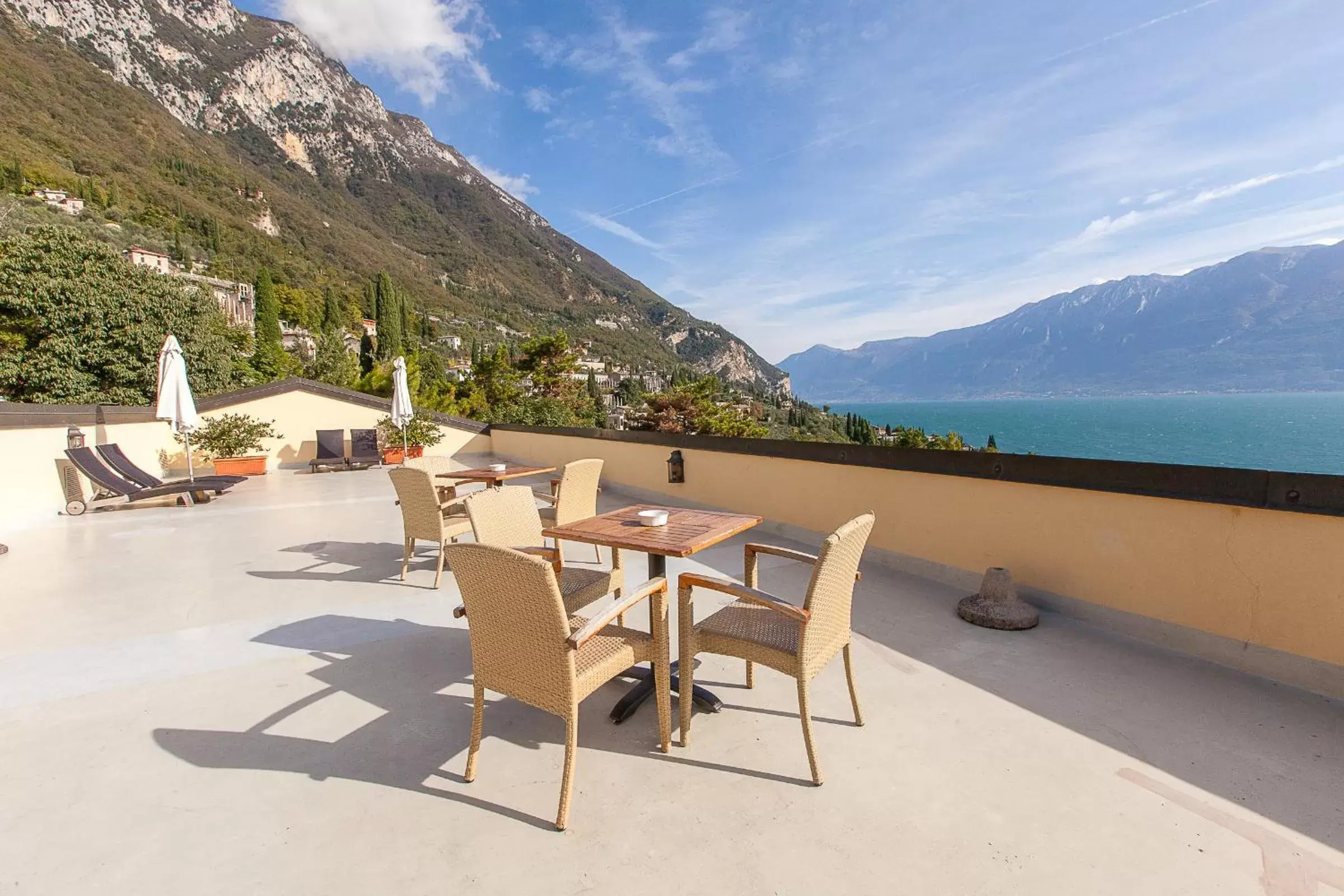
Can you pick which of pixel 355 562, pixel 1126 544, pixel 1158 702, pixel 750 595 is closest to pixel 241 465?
pixel 355 562

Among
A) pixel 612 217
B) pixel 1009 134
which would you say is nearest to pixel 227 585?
pixel 1009 134

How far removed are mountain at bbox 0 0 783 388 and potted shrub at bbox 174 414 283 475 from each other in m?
33.4

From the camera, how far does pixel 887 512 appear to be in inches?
170

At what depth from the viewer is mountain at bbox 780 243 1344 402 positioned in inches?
3457

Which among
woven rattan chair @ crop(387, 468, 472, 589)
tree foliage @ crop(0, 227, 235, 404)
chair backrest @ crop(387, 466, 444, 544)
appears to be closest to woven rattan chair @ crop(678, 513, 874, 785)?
woven rattan chair @ crop(387, 468, 472, 589)

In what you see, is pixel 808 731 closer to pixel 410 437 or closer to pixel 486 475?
pixel 486 475

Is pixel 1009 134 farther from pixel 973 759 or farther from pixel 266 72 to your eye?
pixel 266 72

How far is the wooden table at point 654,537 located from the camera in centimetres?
235

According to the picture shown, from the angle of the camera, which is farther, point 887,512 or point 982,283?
point 982,283

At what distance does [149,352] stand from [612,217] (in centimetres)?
2618

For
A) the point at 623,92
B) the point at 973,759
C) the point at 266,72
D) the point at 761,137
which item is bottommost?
the point at 973,759

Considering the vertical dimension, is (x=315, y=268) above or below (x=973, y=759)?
above

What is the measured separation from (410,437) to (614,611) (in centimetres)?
1119

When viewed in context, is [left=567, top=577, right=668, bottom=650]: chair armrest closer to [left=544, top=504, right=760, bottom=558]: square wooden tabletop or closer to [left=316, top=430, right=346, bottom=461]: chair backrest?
[left=544, top=504, right=760, bottom=558]: square wooden tabletop
